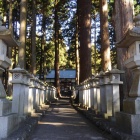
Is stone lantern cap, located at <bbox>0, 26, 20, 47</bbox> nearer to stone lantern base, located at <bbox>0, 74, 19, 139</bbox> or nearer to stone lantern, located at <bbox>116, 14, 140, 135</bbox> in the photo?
stone lantern base, located at <bbox>0, 74, 19, 139</bbox>

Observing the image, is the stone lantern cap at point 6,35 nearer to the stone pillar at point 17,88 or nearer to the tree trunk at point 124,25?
the stone pillar at point 17,88

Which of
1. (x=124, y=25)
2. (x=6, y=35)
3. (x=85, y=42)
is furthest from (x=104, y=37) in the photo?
(x=6, y=35)

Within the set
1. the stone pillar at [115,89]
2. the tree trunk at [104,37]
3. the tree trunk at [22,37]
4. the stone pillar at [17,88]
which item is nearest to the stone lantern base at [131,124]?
the stone pillar at [115,89]

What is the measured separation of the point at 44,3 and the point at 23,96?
2158 centimetres

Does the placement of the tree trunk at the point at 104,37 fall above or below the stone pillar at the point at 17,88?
above

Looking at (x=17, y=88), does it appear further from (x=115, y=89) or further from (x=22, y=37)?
(x=22, y=37)

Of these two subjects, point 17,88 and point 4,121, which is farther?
point 17,88

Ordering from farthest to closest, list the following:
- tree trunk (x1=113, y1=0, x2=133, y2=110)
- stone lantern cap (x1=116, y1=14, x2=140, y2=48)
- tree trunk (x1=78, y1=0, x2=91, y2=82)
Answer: tree trunk (x1=78, y1=0, x2=91, y2=82), tree trunk (x1=113, y1=0, x2=133, y2=110), stone lantern cap (x1=116, y1=14, x2=140, y2=48)

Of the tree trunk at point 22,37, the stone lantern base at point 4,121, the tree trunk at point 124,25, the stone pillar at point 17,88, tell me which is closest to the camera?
the stone lantern base at point 4,121

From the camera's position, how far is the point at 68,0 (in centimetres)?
2945

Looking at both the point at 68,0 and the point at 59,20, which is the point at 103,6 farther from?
the point at 59,20

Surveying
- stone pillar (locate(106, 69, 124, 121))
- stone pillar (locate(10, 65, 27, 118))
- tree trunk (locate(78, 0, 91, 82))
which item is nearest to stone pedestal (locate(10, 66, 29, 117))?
stone pillar (locate(10, 65, 27, 118))

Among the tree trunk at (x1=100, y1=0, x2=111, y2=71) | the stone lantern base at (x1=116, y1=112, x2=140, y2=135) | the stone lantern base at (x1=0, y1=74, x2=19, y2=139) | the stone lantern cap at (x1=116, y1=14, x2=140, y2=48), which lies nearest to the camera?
the stone lantern base at (x1=0, y1=74, x2=19, y2=139)

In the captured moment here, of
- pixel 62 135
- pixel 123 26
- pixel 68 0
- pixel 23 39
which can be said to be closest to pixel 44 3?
pixel 68 0
